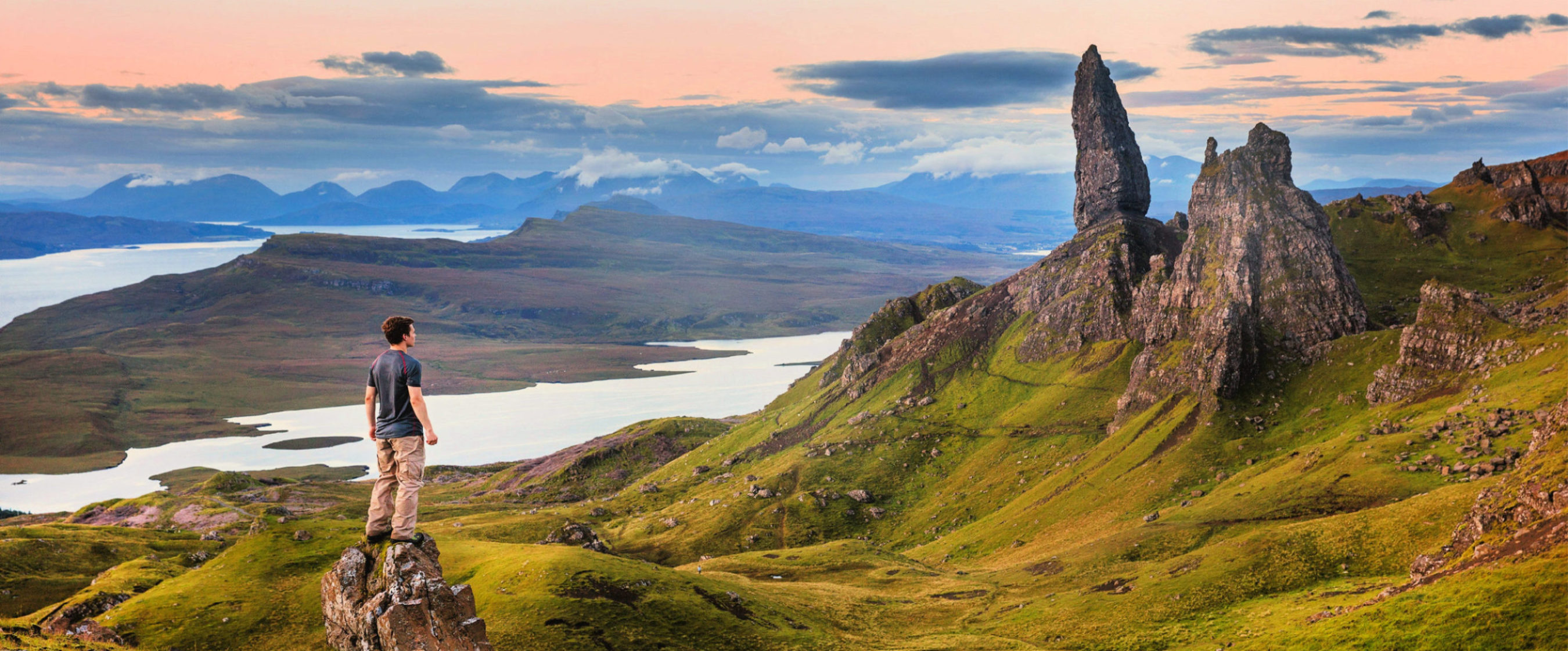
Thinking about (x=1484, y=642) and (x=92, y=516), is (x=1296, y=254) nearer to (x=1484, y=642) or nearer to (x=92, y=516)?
(x=1484, y=642)

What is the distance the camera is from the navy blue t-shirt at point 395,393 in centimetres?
3206

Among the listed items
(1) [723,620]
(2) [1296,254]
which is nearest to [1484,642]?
(1) [723,620]

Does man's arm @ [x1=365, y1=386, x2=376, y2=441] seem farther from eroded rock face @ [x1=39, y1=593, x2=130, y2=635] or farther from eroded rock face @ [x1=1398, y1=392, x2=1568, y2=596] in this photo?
eroded rock face @ [x1=1398, y1=392, x2=1568, y2=596]

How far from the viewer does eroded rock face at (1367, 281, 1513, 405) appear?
12194cm

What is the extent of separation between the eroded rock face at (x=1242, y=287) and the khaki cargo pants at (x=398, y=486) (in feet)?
470

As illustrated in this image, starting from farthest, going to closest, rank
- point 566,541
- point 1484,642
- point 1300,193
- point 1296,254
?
point 1300,193
point 1296,254
point 566,541
point 1484,642

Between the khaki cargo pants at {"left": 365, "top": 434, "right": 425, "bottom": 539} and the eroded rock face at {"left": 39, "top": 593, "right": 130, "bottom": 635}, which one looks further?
the eroded rock face at {"left": 39, "top": 593, "right": 130, "bottom": 635}

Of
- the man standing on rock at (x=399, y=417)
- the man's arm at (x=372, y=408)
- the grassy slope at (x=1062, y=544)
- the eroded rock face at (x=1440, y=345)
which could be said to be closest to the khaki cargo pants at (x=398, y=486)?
the man standing on rock at (x=399, y=417)

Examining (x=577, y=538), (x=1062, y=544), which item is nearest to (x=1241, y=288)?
(x=1062, y=544)

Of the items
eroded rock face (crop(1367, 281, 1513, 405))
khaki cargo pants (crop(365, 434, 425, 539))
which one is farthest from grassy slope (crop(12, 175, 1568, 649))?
khaki cargo pants (crop(365, 434, 425, 539))

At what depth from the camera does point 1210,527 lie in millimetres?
102812

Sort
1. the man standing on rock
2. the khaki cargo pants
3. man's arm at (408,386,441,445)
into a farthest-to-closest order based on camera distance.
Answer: the khaki cargo pants
the man standing on rock
man's arm at (408,386,441,445)

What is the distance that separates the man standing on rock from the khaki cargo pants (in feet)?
0.07

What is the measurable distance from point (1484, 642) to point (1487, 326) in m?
96.9
